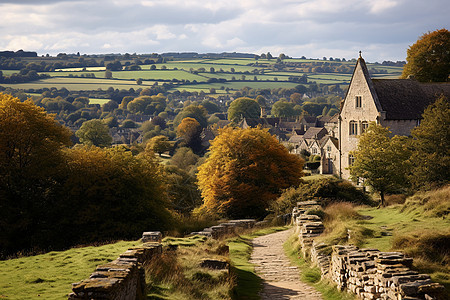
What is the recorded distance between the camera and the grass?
13.4 m

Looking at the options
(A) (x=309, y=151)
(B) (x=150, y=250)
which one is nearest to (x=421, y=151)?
(B) (x=150, y=250)

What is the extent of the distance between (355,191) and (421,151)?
630 cm

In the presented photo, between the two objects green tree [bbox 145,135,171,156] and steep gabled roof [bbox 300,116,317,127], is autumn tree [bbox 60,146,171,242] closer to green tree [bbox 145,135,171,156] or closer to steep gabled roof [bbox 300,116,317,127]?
green tree [bbox 145,135,171,156]

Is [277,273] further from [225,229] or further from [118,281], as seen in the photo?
[225,229]

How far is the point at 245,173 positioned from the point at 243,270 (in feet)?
86.4

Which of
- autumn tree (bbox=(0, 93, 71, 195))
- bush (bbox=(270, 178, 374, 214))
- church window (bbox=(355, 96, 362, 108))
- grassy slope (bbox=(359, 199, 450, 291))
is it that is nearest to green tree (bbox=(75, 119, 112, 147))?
church window (bbox=(355, 96, 362, 108))

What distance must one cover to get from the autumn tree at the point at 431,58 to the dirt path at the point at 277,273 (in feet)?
133

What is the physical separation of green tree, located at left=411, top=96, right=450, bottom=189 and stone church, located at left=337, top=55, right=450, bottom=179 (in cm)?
1656

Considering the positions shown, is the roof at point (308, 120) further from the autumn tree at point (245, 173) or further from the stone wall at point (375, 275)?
the stone wall at point (375, 275)

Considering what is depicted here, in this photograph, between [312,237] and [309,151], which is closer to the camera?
[312,237]

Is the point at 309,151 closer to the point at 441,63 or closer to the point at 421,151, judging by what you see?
the point at 441,63

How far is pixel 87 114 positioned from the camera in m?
179

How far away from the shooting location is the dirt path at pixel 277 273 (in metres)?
17.1

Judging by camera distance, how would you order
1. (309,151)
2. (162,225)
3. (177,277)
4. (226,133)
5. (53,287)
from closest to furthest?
1. (53,287)
2. (177,277)
3. (162,225)
4. (226,133)
5. (309,151)
